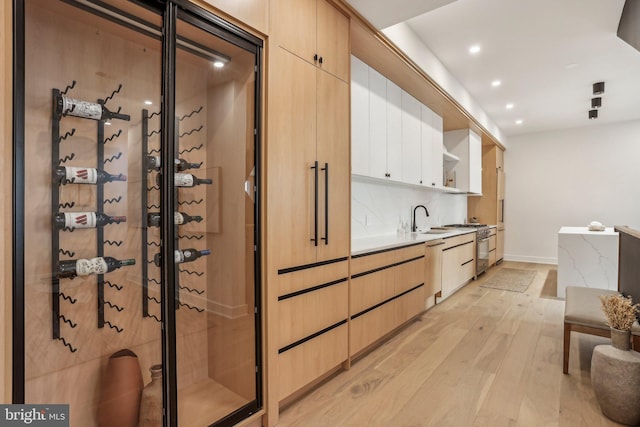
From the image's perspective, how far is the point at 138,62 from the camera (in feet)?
5.57

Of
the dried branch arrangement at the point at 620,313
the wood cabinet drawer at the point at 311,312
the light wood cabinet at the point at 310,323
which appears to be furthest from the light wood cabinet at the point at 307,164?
the dried branch arrangement at the point at 620,313

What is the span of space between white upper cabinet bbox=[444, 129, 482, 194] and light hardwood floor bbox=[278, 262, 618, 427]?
2841 millimetres

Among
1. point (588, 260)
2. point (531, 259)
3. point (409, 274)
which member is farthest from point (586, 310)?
point (531, 259)

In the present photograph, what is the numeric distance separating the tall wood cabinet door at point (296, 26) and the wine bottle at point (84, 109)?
Result: 37.9 inches

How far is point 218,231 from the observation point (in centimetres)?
189

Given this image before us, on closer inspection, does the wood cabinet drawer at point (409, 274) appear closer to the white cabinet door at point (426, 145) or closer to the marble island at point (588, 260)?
the white cabinet door at point (426, 145)

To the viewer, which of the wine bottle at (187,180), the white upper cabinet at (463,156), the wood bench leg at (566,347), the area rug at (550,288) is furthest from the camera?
the white upper cabinet at (463,156)

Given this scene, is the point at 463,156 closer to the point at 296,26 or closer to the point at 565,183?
the point at 565,183

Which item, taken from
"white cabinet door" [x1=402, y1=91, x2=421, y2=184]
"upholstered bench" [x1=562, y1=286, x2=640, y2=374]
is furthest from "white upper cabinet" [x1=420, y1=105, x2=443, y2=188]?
"upholstered bench" [x1=562, y1=286, x2=640, y2=374]

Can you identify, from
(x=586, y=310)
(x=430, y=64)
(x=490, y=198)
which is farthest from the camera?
(x=490, y=198)

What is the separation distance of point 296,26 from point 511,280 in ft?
17.7

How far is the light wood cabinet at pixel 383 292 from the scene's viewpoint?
98.9 inches

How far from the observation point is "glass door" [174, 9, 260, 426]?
178cm

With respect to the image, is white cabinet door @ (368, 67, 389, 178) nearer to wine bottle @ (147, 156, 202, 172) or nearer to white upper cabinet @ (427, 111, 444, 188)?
white upper cabinet @ (427, 111, 444, 188)
